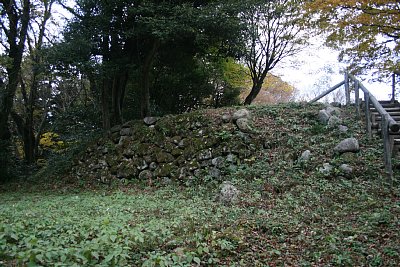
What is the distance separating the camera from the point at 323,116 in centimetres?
941

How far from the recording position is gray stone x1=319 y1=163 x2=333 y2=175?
703 cm

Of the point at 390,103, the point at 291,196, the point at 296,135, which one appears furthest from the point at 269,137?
the point at 390,103

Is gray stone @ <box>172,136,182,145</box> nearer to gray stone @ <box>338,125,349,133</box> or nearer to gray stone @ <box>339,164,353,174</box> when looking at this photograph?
gray stone @ <box>338,125,349,133</box>

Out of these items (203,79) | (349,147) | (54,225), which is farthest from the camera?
(203,79)

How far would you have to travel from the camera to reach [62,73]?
1075 centimetres

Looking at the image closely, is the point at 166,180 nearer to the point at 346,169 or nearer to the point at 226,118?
the point at 226,118

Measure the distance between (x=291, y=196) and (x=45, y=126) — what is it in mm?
15807

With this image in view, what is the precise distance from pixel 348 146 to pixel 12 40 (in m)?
12.5

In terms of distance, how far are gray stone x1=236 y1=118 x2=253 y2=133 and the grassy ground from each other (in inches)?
18.1

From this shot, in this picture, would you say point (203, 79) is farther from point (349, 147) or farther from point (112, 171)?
point (349, 147)

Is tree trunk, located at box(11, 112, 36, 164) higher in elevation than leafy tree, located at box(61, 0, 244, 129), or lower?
lower

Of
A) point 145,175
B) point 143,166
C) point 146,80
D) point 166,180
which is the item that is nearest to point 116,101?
point 146,80

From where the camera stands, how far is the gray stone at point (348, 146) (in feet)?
24.3

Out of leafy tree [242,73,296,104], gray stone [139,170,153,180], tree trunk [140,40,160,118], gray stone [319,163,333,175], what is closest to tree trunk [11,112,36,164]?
tree trunk [140,40,160,118]
